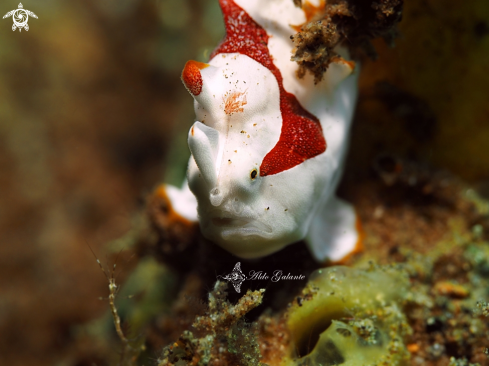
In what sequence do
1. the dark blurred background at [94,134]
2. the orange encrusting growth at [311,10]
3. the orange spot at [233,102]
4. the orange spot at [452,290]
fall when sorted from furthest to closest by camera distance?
the dark blurred background at [94,134], the orange spot at [452,290], the orange encrusting growth at [311,10], the orange spot at [233,102]

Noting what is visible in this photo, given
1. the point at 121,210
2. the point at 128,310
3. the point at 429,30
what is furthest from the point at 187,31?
the point at 128,310

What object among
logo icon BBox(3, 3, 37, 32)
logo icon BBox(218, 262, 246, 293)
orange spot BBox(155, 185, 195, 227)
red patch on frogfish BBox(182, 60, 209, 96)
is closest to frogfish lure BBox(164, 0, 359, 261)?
red patch on frogfish BBox(182, 60, 209, 96)

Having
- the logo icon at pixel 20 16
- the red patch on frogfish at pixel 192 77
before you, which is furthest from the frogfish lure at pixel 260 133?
the logo icon at pixel 20 16

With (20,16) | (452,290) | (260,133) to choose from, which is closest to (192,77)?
(260,133)

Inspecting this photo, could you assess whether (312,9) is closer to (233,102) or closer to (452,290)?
(233,102)

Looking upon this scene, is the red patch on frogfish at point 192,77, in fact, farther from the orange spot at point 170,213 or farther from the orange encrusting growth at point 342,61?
the orange spot at point 170,213

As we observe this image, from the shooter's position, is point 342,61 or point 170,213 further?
point 170,213

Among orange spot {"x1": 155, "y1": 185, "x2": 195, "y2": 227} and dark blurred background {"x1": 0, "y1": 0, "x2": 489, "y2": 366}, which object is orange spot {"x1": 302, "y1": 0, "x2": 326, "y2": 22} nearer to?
dark blurred background {"x1": 0, "y1": 0, "x2": 489, "y2": 366}
